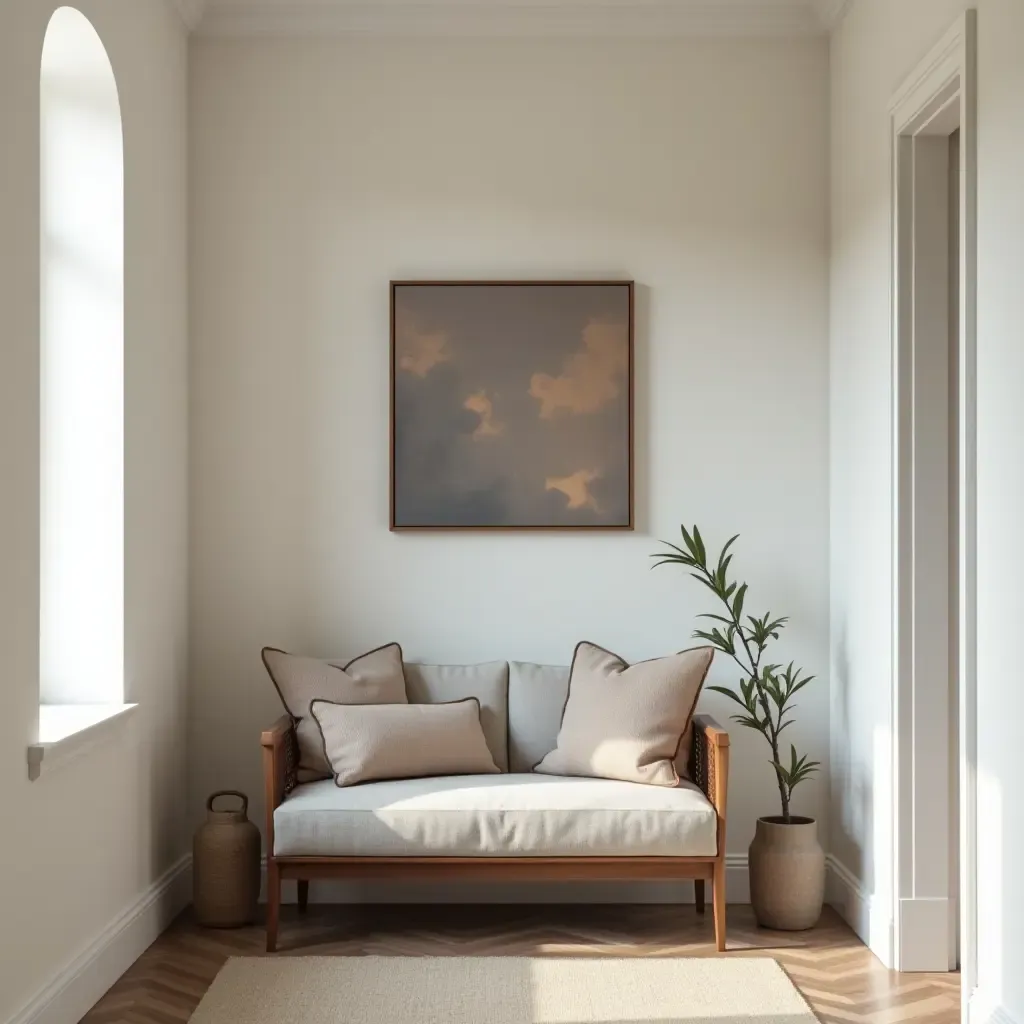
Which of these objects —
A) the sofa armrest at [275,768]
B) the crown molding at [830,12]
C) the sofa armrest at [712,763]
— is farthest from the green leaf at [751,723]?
the crown molding at [830,12]

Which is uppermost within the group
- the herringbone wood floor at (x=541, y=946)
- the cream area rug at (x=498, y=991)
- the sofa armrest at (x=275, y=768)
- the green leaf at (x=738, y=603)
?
the green leaf at (x=738, y=603)

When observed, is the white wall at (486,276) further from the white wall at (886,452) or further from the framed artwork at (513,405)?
the white wall at (886,452)

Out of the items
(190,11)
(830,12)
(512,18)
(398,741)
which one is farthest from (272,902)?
(830,12)

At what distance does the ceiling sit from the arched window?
0.99 meters

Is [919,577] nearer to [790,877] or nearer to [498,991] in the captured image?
[790,877]

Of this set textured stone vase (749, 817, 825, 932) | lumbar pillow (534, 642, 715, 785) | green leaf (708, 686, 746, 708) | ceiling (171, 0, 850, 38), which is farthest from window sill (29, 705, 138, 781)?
ceiling (171, 0, 850, 38)

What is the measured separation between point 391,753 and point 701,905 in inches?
49.4

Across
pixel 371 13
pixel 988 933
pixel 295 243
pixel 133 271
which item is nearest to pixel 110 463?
pixel 133 271

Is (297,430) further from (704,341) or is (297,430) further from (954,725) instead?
(954,725)

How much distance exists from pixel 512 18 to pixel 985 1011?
3.52 meters

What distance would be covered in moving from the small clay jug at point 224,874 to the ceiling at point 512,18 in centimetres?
276

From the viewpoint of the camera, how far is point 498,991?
344 cm

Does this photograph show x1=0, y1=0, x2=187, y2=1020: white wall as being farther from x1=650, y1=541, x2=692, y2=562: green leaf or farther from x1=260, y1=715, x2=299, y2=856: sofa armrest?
x1=650, y1=541, x2=692, y2=562: green leaf

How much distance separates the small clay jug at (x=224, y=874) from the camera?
399 cm
